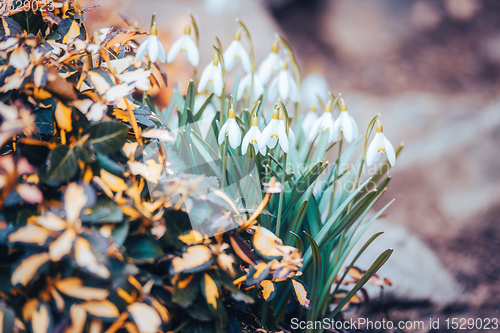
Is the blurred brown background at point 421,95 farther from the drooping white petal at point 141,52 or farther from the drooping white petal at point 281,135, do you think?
the drooping white petal at point 281,135

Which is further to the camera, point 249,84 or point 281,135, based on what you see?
point 249,84

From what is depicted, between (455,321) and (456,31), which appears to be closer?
(455,321)

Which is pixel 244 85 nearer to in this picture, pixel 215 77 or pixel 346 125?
pixel 215 77

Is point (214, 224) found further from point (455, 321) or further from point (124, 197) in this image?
point (455, 321)

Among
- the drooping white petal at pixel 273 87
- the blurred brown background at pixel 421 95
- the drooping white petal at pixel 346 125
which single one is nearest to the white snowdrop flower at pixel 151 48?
the drooping white petal at pixel 273 87

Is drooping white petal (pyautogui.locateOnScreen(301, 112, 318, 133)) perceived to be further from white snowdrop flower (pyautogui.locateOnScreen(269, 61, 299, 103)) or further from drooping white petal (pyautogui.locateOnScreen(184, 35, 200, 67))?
drooping white petal (pyautogui.locateOnScreen(184, 35, 200, 67))

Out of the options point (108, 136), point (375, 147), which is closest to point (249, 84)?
point (375, 147)

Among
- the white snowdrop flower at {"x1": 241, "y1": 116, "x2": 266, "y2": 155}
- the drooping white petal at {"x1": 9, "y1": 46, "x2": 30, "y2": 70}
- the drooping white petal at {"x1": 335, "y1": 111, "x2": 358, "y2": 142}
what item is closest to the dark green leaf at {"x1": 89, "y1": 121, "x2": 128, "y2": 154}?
the drooping white petal at {"x1": 9, "y1": 46, "x2": 30, "y2": 70}

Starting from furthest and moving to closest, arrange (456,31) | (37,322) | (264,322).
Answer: (456,31) → (264,322) → (37,322)

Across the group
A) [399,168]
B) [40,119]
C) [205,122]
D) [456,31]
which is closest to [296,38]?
[456,31]
